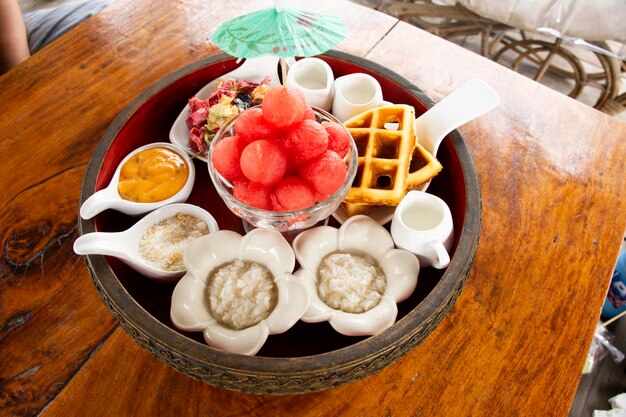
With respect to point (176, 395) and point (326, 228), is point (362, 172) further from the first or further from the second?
point (176, 395)

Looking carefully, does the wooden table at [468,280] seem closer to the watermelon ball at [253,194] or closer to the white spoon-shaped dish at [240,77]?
the white spoon-shaped dish at [240,77]

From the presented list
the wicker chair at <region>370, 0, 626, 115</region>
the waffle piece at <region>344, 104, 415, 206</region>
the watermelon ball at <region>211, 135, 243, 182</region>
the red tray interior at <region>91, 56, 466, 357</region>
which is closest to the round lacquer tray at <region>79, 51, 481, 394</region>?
the red tray interior at <region>91, 56, 466, 357</region>

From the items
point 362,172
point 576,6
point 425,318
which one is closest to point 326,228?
point 362,172

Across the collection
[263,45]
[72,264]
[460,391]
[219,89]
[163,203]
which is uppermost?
[263,45]

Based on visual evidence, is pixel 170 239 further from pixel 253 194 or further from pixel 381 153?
pixel 381 153

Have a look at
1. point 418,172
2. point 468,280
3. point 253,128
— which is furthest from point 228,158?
point 468,280

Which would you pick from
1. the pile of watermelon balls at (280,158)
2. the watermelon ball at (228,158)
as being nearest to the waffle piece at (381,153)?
the pile of watermelon balls at (280,158)
